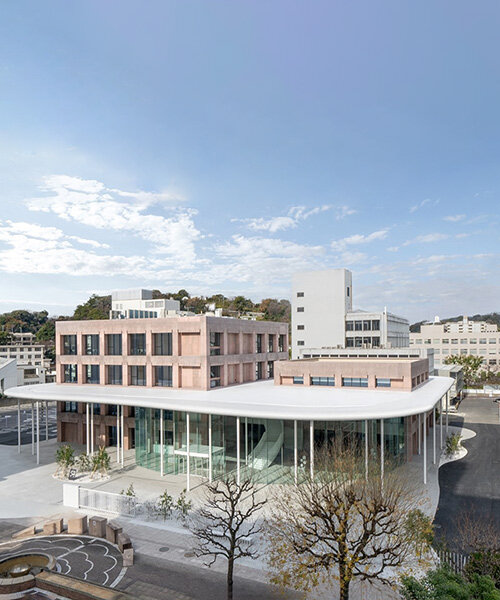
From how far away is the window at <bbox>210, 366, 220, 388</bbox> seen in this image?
44.9 m

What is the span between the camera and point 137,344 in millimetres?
46625

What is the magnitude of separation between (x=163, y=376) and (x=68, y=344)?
1272 cm

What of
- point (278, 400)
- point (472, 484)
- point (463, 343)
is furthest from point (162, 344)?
point (463, 343)

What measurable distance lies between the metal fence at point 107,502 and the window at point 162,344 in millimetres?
17816

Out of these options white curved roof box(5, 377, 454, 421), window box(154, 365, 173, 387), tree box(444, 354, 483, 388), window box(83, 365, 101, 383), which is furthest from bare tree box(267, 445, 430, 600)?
tree box(444, 354, 483, 388)

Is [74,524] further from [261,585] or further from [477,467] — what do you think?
[477,467]

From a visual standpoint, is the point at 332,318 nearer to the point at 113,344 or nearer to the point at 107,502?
the point at 113,344

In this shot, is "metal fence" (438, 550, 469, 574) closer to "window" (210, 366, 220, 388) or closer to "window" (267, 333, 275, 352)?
"window" (210, 366, 220, 388)

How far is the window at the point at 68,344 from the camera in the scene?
1965 inches

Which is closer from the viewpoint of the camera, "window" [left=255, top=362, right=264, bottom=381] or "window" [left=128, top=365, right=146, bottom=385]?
"window" [left=128, top=365, right=146, bottom=385]

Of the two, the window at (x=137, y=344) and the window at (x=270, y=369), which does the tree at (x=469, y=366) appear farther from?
the window at (x=137, y=344)

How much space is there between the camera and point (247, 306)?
5699 inches

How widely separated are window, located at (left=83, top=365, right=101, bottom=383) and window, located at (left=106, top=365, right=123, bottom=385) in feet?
4.59

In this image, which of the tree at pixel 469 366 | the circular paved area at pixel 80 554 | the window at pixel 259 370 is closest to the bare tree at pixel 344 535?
the circular paved area at pixel 80 554
